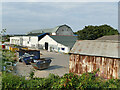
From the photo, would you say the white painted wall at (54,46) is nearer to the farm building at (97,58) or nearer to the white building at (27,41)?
the white building at (27,41)

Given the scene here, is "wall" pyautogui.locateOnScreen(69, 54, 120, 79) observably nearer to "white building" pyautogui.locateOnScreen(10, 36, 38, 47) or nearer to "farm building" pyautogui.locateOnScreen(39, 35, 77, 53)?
"farm building" pyautogui.locateOnScreen(39, 35, 77, 53)

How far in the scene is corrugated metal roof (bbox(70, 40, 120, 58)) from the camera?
11.3 meters

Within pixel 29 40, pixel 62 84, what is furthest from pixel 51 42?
pixel 62 84

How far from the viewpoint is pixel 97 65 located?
11523mm

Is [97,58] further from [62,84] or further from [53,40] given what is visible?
[53,40]

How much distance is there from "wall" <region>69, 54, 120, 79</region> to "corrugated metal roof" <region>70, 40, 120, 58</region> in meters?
0.39

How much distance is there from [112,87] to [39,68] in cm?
1064

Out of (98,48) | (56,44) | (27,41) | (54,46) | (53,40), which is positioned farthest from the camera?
(27,41)

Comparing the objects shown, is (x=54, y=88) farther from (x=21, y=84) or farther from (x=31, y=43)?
(x=31, y=43)

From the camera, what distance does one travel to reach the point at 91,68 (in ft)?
38.7

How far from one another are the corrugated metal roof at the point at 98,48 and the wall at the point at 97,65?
0.39 metres

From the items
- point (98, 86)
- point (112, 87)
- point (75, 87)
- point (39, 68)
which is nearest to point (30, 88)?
point (75, 87)

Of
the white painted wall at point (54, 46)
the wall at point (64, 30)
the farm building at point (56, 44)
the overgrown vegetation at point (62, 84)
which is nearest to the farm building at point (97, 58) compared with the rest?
the overgrown vegetation at point (62, 84)

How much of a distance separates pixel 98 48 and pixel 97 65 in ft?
5.50
